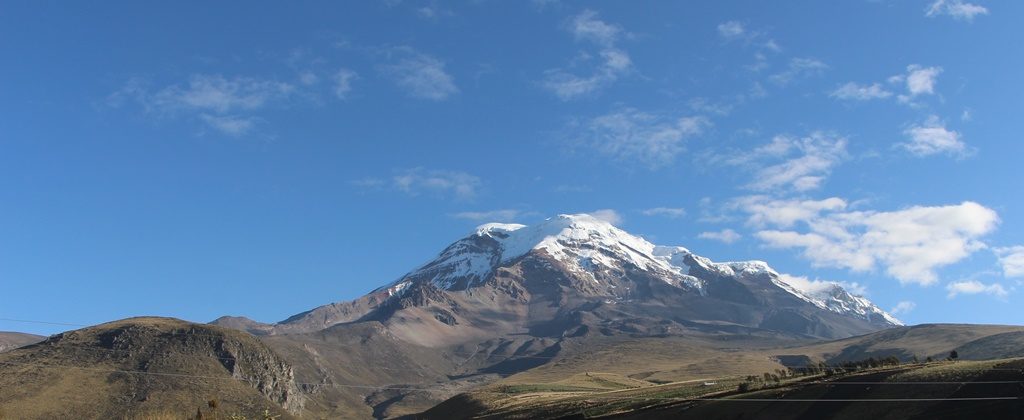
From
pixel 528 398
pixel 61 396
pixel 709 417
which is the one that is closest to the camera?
pixel 709 417

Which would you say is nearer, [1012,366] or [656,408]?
[1012,366]

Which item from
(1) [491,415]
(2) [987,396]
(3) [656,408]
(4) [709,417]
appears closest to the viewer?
(2) [987,396]

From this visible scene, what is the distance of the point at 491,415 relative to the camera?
120 metres

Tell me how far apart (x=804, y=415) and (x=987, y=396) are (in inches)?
467

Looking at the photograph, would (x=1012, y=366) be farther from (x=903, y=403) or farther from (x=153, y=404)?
(x=153, y=404)

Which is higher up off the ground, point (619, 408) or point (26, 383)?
point (26, 383)

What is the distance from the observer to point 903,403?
55.3 meters

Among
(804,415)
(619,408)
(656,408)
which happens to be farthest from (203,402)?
(804,415)

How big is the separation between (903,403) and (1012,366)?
9.58 meters

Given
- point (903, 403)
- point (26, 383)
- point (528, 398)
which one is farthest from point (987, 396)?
point (26, 383)

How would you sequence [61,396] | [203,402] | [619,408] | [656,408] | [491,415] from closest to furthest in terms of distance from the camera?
[656,408] < [619,408] < [491,415] < [61,396] < [203,402]

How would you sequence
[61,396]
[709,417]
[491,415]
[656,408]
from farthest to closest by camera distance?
[61,396] → [491,415] → [656,408] → [709,417]

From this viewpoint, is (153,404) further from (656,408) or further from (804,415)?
(804,415)

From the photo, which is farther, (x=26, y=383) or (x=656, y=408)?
(x=26, y=383)
